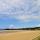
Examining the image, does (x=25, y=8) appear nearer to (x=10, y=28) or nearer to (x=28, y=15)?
(x=28, y=15)

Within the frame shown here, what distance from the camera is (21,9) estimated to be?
1.51 metres

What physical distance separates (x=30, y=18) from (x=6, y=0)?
37 cm

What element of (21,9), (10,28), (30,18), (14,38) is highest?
(21,9)

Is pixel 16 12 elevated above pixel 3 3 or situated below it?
below

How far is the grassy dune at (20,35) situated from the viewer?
1.49 metres

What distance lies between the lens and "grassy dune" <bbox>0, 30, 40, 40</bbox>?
4.88 feet

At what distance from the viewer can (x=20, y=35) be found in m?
1.52

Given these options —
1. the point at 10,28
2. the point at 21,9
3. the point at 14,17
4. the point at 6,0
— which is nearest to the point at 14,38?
the point at 10,28

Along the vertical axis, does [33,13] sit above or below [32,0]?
below

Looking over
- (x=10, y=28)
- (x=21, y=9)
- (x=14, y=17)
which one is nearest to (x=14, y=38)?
(x=10, y=28)

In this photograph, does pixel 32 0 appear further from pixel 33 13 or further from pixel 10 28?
pixel 10 28

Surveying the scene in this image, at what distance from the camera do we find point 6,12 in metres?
1.50

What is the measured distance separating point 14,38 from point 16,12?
1.04 ft

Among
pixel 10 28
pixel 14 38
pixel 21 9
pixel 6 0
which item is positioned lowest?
pixel 14 38
